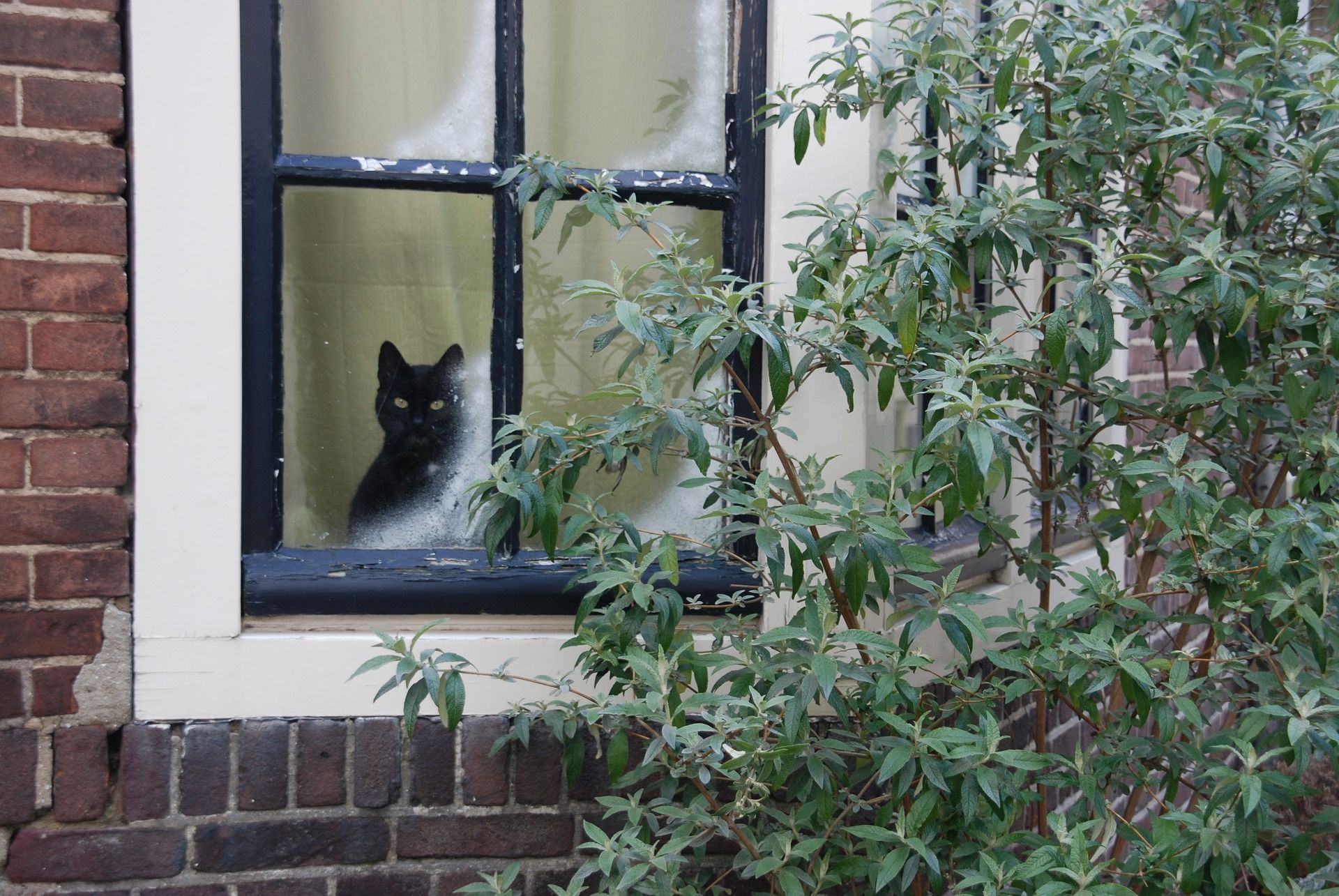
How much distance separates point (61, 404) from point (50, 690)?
0.48m

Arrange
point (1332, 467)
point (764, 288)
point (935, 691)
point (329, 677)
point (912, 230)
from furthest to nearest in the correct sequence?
1. point (935, 691)
2. point (764, 288)
3. point (329, 677)
4. point (1332, 467)
5. point (912, 230)

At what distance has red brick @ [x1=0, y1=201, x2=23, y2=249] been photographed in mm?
1780

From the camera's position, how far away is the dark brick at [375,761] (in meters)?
1.94

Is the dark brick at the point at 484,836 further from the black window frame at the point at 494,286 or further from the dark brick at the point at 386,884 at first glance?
the black window frame at the point at 494,286

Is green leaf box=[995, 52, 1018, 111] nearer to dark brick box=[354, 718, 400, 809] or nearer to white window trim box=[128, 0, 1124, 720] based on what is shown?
white window trim box=[128, 0, 1124, 720]

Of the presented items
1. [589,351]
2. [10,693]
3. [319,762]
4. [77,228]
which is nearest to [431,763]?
[319,762]

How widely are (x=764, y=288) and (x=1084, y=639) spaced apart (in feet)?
2.82

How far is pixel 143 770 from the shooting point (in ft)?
6.12

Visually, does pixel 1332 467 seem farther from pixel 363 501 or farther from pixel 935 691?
pixel 363 501

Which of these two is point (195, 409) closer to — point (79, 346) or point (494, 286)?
point (79, 346)

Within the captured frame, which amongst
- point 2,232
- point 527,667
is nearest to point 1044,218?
point 527,667

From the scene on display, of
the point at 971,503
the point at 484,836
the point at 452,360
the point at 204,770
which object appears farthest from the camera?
the point at 452,360

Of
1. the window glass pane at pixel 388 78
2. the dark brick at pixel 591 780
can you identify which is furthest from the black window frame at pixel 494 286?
the dark brick at pixel 591 780

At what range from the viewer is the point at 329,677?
193cm
